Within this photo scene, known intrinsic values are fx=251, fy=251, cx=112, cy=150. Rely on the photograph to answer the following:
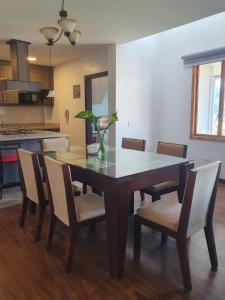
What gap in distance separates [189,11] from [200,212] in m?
2.31

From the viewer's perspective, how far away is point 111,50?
4402 mm

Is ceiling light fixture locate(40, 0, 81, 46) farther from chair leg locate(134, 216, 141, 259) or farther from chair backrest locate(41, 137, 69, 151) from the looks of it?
chair leg locate(134, 216, 141, 259)

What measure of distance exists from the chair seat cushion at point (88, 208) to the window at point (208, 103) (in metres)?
2.91

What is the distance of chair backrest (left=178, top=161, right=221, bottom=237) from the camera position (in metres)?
1.69

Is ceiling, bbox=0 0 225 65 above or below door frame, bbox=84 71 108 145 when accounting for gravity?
above

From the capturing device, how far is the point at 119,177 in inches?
72.9

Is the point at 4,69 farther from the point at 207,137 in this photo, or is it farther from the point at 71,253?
the point at 71,253

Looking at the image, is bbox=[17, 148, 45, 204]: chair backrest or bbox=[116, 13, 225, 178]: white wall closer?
bbox=[17, 148, 45, 204]: chair backrest

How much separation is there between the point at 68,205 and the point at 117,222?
40cm

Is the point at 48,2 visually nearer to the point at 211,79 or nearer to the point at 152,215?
the point at 152,215

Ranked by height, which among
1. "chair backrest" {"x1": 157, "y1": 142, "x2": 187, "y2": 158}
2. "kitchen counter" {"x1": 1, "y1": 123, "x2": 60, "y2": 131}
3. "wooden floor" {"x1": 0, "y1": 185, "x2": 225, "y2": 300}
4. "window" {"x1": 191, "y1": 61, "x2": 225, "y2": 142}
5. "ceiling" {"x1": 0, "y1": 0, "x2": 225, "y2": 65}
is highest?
"ceiling" {"x1": 0, "y1": 0, "x2": 225, "y2": 65}

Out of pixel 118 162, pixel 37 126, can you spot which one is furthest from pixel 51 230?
pixel 37 126

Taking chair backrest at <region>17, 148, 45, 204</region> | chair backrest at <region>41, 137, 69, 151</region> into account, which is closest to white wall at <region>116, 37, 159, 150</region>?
chair backrest at <region>41, 137, 69, 151</region>

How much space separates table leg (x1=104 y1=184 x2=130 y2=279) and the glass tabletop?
0.13m
